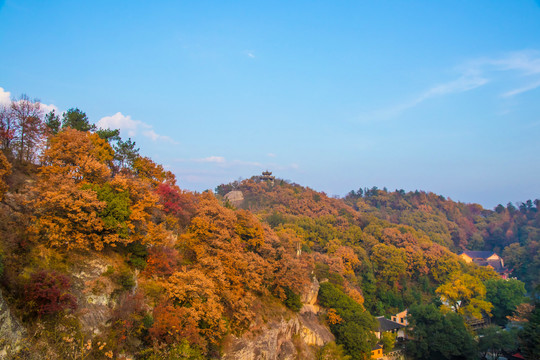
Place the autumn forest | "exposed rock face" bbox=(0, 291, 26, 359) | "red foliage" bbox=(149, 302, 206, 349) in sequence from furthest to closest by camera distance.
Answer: "red foliage" bbox=(149, 302, 206, 349)
the autumn forest
"exposed rock face" bbox=(0, 291, 26, 359)

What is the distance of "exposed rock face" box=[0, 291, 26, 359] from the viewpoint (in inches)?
367

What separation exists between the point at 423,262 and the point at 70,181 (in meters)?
41.7

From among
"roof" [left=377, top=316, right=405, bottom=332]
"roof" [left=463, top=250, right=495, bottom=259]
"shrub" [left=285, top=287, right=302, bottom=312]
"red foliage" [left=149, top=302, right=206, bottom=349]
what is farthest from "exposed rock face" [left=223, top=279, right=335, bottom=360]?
"roof" [left=463, top=250, right=495, bottom=259]

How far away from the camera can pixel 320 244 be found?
43.8 m

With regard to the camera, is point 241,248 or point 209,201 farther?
point 209,201

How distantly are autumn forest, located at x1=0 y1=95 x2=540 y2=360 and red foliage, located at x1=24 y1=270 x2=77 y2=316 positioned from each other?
0.04 m

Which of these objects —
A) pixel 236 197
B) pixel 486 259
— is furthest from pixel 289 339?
pixel 486 259

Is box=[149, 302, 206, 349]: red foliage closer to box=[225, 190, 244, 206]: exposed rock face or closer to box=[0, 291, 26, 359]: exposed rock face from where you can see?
box=[0, 291, 26, 359]: exposed rock face

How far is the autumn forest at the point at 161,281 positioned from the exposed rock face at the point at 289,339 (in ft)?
0.33

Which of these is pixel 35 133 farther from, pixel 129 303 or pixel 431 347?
pixel 431 347

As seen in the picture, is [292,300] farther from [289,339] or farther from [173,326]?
[173,326]

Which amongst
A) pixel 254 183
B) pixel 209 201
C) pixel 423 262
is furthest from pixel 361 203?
pixel 209 201

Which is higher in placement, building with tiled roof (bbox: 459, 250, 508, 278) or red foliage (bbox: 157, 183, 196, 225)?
red foliage (bbox: 157, 183, 196, 225)

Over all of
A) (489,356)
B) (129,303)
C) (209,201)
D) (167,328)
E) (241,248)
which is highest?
(209,201)
